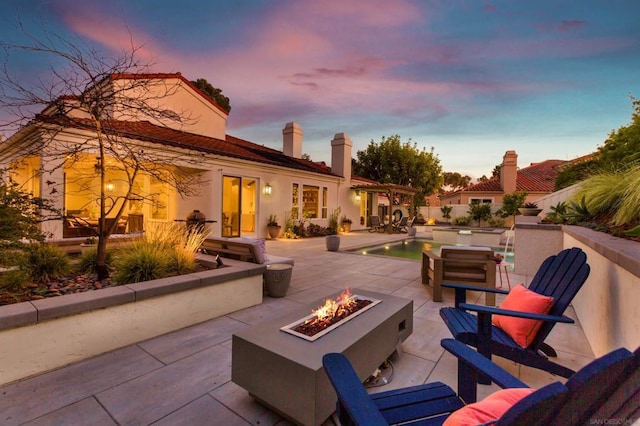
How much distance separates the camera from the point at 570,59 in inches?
302

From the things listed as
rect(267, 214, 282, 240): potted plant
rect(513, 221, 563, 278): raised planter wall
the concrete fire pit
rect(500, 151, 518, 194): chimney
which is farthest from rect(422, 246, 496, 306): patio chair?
rect(500, 151, 518, 194): chimney

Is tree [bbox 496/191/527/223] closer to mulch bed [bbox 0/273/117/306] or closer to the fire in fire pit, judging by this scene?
the fire in fire pit

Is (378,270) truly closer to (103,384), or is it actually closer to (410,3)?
(103,384)

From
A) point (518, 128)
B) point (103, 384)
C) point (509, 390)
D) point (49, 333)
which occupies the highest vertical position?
point (518, 128)

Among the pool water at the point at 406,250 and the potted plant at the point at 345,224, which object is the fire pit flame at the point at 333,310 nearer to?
the pool water at the point at 406,250

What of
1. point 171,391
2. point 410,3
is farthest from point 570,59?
point 171,391

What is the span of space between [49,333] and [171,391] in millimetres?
1272

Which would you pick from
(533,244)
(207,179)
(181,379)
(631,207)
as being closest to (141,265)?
(181,379)

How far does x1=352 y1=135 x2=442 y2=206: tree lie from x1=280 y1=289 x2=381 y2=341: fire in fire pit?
21751 millimetres

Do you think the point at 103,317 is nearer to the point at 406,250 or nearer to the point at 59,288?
the point at 59,288

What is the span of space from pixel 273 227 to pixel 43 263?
8.55m

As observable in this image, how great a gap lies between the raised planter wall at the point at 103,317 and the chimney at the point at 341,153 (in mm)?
12911

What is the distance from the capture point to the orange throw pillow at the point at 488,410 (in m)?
1.06

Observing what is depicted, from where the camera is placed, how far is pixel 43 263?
3537mm
